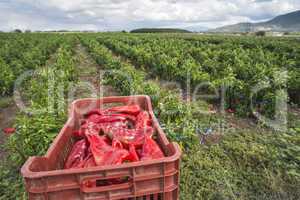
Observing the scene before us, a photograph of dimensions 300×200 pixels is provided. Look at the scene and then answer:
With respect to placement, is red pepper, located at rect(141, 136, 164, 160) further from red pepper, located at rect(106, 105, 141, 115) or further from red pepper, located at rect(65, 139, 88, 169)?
red pepper, located at rect(106, 105, 141, 115)

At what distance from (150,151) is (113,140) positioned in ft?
1.26

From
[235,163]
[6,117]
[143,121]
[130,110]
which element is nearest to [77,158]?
[143,121]

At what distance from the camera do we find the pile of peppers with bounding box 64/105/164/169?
1.67 metres

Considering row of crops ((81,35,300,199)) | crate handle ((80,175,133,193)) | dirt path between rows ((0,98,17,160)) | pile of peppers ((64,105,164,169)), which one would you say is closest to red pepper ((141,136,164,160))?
pile of peppers ((64,105,164,169))

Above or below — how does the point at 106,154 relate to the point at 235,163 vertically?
above

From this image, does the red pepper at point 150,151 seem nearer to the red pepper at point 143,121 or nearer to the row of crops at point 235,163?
the red pepper at point 143,121

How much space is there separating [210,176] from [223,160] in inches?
19.0

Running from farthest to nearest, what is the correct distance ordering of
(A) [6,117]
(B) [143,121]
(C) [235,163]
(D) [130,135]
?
(A) [6,117]
(C) [235,163]
(B) [143,121]
(D) [130,135]

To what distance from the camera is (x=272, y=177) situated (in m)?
2.81

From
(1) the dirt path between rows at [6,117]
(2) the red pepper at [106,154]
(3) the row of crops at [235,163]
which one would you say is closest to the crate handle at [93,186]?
(2) the red pepper at [106,154]

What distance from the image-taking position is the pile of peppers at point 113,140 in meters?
1.67

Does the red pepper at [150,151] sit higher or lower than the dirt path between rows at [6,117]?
higher

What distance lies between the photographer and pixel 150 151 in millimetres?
1758

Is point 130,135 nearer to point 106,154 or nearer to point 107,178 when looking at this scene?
point 106,154
